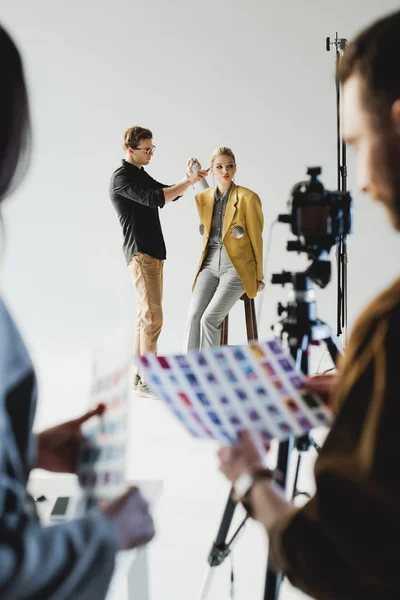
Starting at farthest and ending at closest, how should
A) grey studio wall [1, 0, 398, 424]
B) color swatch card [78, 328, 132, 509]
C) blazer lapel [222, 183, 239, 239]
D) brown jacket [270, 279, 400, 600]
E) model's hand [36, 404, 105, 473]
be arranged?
1. grey studio wall [1, 0, 398, 424]
2. blazer lapel [222, 183, 239, 239]
3. model's hand [36, 404, 105, 473]
4. color swatch card [78, 328, 132, 509]
5. brown jacket [270, 279, 400, 600]

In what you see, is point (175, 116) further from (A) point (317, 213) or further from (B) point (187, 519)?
(A) point (317, 213)

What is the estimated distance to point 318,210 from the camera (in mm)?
1221

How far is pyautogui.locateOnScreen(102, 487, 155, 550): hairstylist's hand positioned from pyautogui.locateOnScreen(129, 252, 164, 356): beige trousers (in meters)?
2.82

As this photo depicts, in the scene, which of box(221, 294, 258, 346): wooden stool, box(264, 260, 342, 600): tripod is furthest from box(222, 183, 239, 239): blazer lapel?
box(264, 260, 342, 600): tripod

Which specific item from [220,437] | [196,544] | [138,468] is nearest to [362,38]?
[220,437]

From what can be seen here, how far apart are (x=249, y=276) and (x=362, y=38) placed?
9.28 feet

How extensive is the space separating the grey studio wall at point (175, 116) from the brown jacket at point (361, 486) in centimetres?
417

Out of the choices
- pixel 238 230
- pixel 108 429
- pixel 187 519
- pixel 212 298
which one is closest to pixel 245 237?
pixel 238 230

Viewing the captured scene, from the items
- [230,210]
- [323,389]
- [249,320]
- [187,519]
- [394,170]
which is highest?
[230,210]

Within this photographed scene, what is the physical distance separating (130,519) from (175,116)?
4626 millimetres

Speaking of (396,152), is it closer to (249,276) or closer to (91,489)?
(91,489)

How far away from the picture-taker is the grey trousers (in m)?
3.32

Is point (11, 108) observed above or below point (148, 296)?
above

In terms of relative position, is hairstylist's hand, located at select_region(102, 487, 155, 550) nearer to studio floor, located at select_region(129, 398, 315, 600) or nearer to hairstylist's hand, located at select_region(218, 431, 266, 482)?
hairstylist's hand, located at select_region(218, 431, 266, 482)
